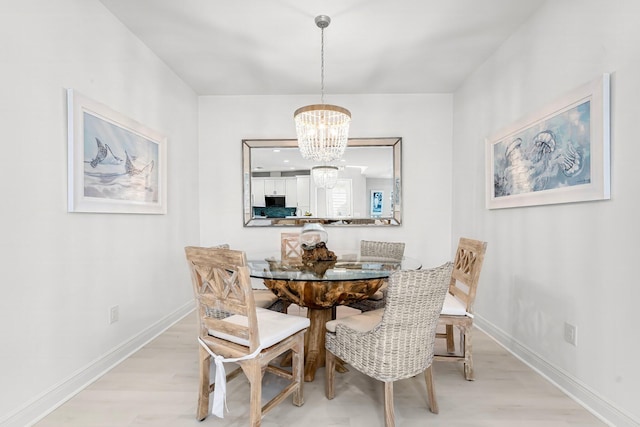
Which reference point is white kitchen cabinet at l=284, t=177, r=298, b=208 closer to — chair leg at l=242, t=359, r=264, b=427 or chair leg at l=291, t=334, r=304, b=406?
chair leg at l=291, t=334, r=304, b=406

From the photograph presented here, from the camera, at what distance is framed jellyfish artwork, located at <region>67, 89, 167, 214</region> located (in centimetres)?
199

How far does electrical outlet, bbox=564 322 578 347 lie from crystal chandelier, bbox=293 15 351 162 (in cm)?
199

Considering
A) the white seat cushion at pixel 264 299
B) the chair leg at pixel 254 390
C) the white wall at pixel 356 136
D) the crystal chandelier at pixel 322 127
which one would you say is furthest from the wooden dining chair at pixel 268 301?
the white wall at pixel 356 136

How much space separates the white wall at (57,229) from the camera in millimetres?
1595

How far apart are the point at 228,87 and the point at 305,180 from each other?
144cm

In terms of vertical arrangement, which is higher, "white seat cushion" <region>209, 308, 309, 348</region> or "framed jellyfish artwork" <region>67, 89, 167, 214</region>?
"framed jellyfish artwork" <region>67, 89, 167, 214</region>

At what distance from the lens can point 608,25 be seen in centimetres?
172

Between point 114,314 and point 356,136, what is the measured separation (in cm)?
312

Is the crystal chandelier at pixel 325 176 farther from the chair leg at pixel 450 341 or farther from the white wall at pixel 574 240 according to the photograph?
the chair leg at pixel 450 341

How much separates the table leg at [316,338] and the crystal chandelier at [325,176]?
194 centimetres

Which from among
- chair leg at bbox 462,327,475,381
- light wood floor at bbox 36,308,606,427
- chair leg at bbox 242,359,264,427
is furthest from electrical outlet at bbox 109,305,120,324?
chair leg at bbox 462,327,475,381

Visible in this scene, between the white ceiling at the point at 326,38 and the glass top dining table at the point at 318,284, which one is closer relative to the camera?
the glass top dining table at the point at 318,284

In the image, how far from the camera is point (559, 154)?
2.06m

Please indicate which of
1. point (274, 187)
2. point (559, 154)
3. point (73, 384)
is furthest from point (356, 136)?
point (73, 384)
